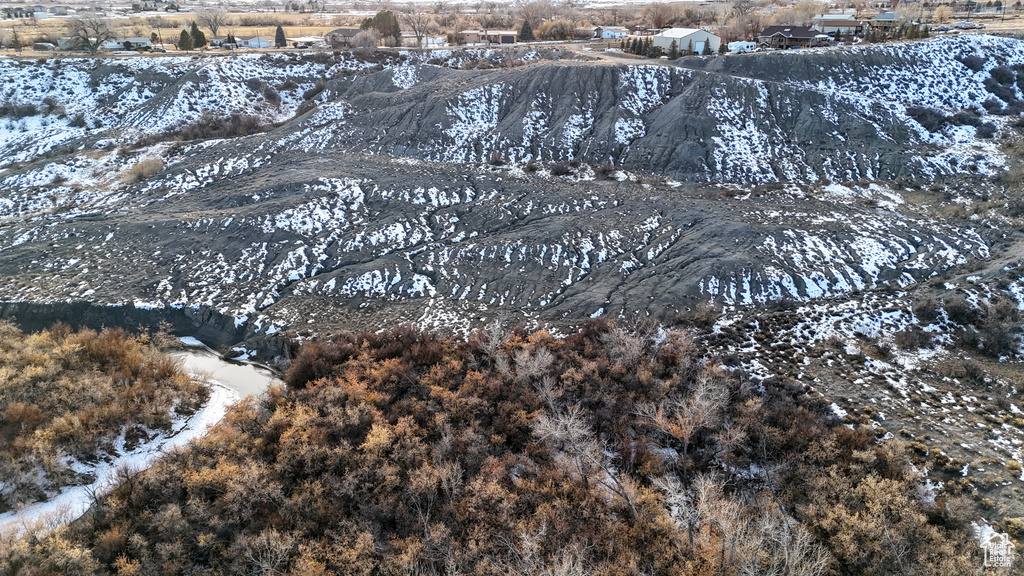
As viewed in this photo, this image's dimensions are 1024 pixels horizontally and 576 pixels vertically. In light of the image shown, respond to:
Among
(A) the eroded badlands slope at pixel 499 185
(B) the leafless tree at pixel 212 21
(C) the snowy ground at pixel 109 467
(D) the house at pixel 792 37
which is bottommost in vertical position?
(C) the snowy ground at pixel 109 467

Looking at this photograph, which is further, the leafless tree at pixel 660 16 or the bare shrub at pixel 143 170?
the leafless tree at pixel 660 16

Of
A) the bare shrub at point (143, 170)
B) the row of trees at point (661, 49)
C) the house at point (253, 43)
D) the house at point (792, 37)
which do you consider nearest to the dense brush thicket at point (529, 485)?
the bare shrub at point (143, 170)

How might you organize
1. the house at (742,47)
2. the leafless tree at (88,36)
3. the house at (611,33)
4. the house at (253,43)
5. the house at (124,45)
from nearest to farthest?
the house at (742,47) < the leafless tree at (88,36) < the house at (124,45) < the house at (253,43) < the house at (611,33)

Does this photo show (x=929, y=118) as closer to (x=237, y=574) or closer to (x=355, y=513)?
(x=355, y=513)

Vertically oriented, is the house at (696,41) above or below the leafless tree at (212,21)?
below

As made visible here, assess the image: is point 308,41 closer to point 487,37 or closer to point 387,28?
point 387,28

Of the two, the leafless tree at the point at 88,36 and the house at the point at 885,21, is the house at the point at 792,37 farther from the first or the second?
the leafless tree at the point at 88,36

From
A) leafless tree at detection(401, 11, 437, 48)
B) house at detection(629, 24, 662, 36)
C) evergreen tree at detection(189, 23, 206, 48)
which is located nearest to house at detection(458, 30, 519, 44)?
leafless tree at detection(401, 11, 437, 48)

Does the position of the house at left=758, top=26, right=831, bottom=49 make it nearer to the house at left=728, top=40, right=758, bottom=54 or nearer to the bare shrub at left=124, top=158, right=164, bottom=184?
the house at left=728, top=40, right=758, bottom=54
